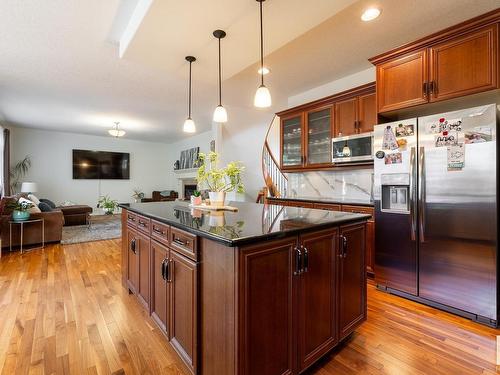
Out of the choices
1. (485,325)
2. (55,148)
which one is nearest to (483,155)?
(485,325)

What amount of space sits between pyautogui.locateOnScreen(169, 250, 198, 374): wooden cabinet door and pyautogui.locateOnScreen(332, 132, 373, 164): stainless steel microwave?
2.64m

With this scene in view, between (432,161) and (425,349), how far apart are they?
1550mm

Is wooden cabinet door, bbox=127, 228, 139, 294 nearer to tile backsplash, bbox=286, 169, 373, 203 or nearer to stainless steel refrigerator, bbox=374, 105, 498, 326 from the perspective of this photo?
stainless steel refrigerator, bbox=374, 105, 498, 326

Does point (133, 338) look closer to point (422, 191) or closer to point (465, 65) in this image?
point (422, 191)

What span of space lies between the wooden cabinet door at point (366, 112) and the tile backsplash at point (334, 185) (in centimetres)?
62

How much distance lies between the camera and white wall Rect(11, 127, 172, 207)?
7.40 m

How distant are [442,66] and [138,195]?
8822 millimetres

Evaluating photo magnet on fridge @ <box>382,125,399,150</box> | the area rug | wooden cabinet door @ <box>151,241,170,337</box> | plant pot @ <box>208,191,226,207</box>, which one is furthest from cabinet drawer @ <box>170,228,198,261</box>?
the area rug

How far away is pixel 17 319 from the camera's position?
7.00ft

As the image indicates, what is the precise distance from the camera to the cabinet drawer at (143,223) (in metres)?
2.05

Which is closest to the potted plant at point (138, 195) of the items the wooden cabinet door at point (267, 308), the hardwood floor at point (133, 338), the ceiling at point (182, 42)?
the ceiling at point (182, 42)

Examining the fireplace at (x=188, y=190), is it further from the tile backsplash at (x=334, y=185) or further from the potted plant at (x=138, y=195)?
the tile backsplash at (x=334, y=185)

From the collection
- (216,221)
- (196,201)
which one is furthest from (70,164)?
(216,221)

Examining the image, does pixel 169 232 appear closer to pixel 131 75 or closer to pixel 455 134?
pixel 455 134
